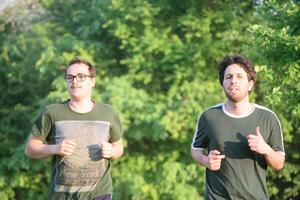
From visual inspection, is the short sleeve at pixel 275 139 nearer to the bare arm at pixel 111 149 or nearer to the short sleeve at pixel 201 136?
the short sleeve at pixel 201 136

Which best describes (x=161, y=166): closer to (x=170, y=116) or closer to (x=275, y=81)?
(x=170, y=116)

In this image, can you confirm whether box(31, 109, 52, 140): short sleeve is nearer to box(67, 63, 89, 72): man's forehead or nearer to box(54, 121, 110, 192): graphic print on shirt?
box(54, 121, 110, 192): graphic print on shirt

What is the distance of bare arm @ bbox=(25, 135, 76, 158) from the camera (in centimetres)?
374

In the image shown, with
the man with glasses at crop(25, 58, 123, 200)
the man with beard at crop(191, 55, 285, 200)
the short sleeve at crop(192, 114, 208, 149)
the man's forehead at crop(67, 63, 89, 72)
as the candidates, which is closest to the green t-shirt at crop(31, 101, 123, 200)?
the man with glasses at crop(25, 58, 123, 200)

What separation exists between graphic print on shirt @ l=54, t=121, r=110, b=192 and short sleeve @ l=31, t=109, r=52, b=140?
7cm

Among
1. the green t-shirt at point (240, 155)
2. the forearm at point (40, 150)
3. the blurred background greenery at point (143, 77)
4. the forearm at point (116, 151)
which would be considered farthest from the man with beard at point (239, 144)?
the blurred background greenery at point (143, 77)

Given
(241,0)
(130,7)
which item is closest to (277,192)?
(241,0)

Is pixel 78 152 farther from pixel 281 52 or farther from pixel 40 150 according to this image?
pixel 281 52

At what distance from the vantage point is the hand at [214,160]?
363 centimetres

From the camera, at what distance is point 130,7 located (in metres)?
9.91

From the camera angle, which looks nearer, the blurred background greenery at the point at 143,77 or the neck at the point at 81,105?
the neck at the point at 81,105

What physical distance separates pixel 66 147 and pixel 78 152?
0.19 meters

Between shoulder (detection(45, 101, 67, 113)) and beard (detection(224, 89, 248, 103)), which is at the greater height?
beard (detection(224, 89, 248, 103))

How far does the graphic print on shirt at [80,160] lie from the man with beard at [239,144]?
733 mm
